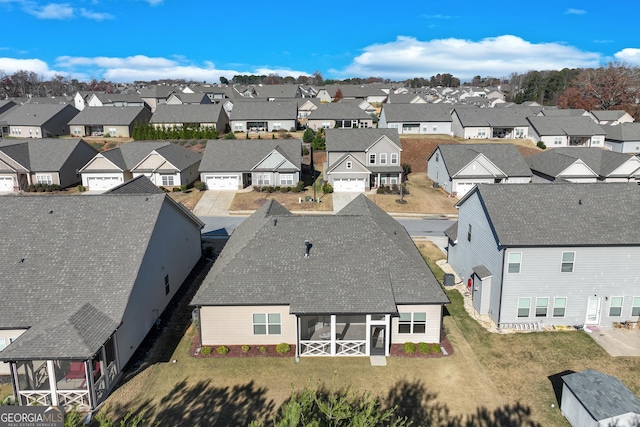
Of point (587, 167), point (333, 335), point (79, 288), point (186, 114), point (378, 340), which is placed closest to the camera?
point (79, 288)

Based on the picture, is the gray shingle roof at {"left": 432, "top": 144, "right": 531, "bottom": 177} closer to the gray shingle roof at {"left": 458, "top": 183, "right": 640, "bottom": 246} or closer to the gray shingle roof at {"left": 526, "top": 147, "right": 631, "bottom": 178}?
the gray shingle roof at {"left": 526, "top": 147, "right": 631, "bottom": 178}

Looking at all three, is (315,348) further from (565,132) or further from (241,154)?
(565,132)

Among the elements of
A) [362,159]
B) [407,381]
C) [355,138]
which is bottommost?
[407,381]

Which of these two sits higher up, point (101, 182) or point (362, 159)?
point (362, 159)

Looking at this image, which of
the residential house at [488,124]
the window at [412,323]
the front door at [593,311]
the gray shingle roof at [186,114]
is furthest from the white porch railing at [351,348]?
the gray shingle roof at [186,114]

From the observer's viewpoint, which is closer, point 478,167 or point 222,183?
point 478,167

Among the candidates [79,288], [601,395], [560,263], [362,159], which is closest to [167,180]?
[362,159]

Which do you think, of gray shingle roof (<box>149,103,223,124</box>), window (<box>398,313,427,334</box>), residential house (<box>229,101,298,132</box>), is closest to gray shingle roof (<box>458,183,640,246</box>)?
window (<box>398,313,427,334</box>)

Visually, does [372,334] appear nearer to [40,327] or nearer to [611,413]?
[611,413]
